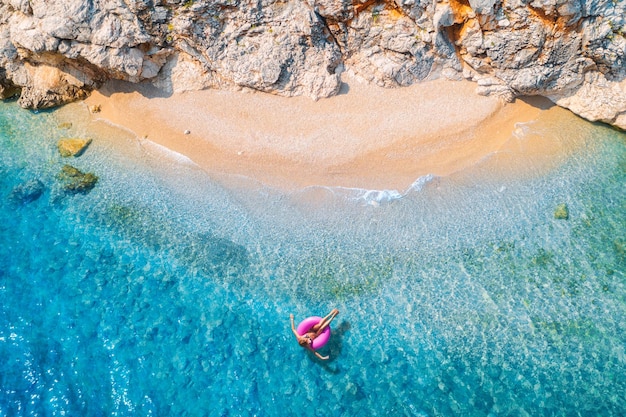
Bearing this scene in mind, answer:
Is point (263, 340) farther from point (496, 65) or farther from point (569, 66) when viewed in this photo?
point (569, 66)

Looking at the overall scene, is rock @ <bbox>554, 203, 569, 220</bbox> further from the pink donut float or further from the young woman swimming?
the pink donut float

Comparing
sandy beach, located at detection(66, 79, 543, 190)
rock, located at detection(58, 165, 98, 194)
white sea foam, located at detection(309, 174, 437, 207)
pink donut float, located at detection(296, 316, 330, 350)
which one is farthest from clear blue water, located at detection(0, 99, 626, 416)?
sandy beach, located at detection(66, 79, 543, 190)

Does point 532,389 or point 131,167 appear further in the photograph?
point 131,167

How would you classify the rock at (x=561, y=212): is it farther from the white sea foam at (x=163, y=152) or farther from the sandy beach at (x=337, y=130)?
the white sea foam at (x=163, y=152)

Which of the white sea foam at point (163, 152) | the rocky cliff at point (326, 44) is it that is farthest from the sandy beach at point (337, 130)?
the rocky cliff at point (326, 44)

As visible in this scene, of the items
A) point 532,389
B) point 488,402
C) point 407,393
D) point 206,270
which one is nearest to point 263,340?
point 206,270

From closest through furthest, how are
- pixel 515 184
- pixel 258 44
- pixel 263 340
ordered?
pixel 263 340, pixel 515 184, pixel 258 44
